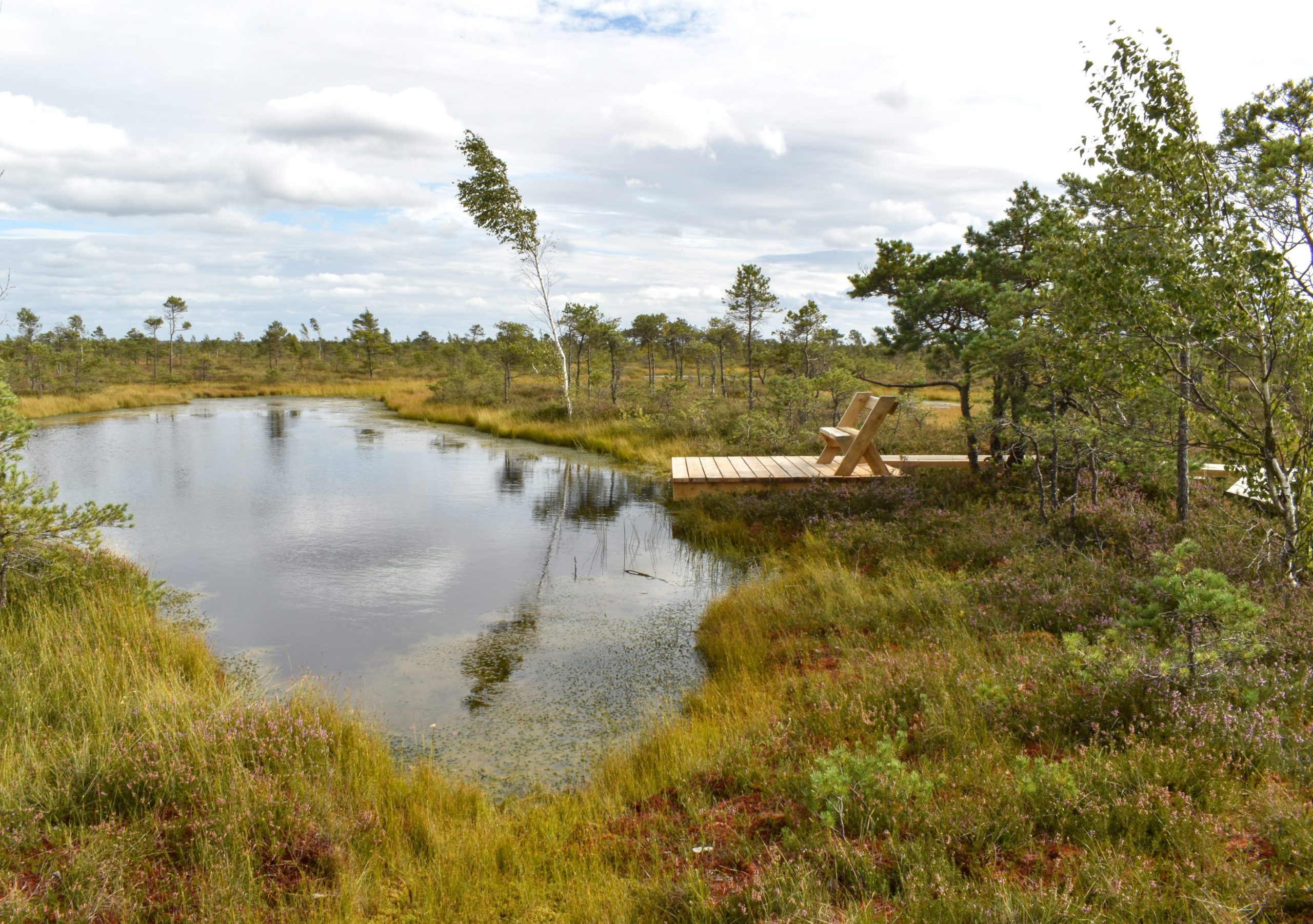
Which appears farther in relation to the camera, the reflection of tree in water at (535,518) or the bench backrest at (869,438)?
the bench backrest at (869,438)

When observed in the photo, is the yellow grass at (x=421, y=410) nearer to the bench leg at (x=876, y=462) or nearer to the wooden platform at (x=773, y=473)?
the wooden platform at (x=773, y=473)

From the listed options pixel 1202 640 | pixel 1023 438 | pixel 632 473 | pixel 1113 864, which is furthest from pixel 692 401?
pixel 1113 864

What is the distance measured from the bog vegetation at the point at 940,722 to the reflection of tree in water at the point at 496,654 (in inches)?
49.3

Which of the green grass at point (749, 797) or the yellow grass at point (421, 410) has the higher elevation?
the yellow grass at point (421, 410)

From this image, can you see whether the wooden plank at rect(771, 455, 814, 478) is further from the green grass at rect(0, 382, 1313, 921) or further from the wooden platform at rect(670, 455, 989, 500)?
the green grass at rect(0, 382, 1313, 921)

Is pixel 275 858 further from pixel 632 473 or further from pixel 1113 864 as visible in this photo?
pixel 632 473

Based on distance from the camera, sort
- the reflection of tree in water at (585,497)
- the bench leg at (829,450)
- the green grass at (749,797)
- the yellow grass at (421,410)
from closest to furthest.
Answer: the green grass at (749,797) → the bench leg at (829,450) → the reflection of tree in water at (585,497) → the yellow grass at (421,410)

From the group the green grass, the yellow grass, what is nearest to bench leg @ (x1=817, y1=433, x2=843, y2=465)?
the yellow grass

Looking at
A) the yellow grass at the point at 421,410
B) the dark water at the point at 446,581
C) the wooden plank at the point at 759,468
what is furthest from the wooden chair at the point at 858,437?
the yellow grass at the point at 421,410

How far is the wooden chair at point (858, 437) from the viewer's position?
31.6 ft

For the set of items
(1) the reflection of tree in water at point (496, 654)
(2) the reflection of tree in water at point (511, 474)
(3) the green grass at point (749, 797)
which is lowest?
(1) the reflection of tree in water at point (496, 654)

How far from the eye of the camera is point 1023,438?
9016 millimetres

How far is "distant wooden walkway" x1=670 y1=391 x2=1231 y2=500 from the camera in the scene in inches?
408

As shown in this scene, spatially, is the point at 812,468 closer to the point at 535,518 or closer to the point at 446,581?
the point at 535,518
